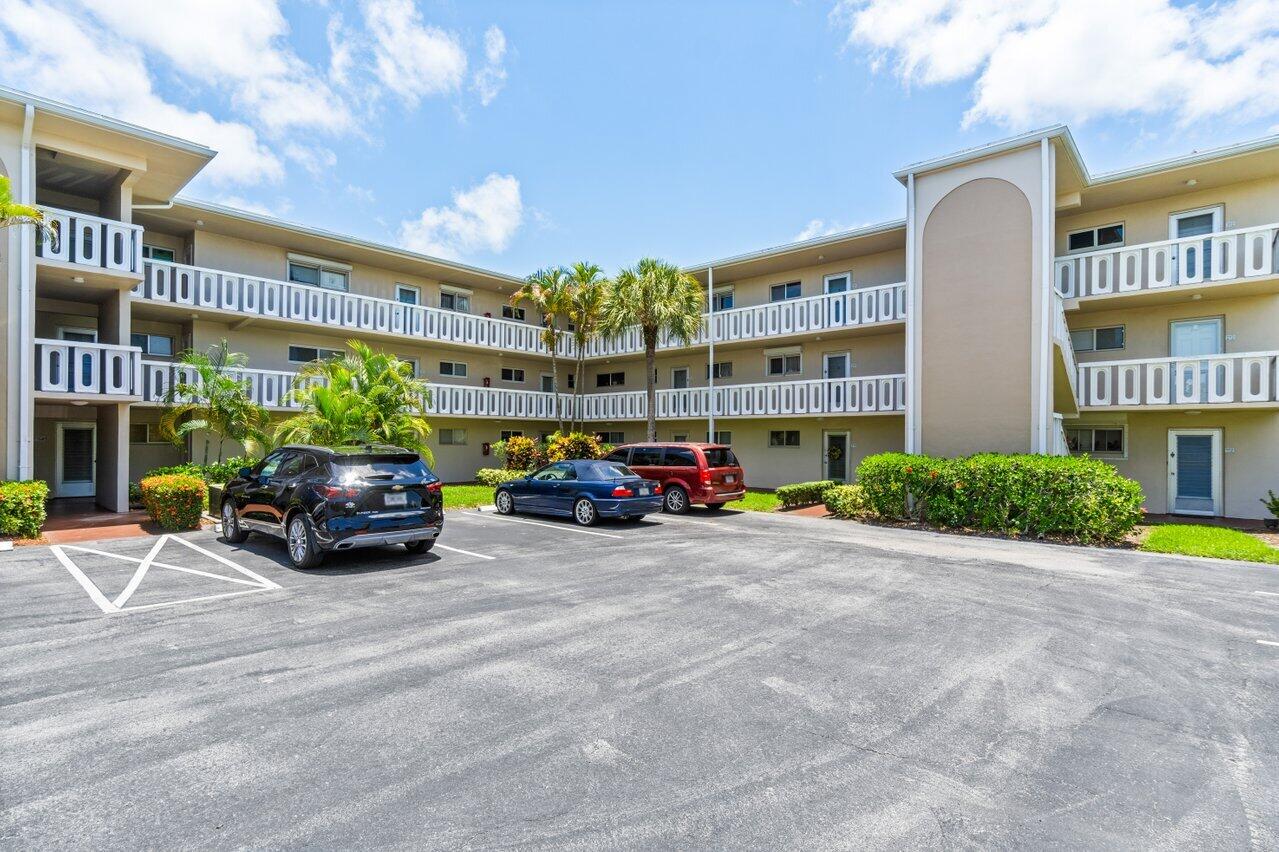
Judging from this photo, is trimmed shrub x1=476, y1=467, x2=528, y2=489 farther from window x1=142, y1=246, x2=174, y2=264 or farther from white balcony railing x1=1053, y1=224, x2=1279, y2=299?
white balcony railing x1=1053, y1=224, x2=1279, y2=299

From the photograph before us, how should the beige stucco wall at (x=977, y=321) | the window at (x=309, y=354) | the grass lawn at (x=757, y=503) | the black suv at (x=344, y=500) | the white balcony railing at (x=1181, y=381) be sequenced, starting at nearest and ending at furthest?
1. the black suv at (x=344, y=500)
2. the white balcony railing at (x=1181, y=381)
3. the beige stucco wall at (x=977, y=321)
4. the grass lawn at (x=757, y=503)
5. the window at (x=309, y=354)

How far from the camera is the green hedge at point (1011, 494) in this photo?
A: 12656 millimetres

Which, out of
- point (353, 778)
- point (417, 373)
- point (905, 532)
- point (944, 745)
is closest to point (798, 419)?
point (905, 532)

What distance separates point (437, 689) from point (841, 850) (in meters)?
3.23

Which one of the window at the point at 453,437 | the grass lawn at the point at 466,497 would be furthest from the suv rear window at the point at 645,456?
the window at the point at 453,437

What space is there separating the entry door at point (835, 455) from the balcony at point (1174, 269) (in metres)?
8.10

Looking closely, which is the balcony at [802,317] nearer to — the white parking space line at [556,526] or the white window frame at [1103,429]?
the white window frame at [1103,429]

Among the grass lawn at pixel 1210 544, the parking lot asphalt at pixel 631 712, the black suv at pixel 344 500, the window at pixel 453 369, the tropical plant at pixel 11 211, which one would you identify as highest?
the tropical plant at pixel 11 211

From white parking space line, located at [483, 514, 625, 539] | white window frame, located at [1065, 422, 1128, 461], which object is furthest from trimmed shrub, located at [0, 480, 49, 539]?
white window frame, located at [1065, 422, 1128, 461]

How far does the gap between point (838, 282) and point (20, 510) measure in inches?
897

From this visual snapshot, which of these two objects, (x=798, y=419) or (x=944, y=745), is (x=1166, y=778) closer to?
(x=944, y=745)

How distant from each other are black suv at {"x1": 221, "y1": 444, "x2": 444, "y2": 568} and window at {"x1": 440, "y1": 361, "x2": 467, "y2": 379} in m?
14.7

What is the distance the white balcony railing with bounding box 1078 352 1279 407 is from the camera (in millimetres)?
14250

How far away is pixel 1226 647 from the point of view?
6191 millimetres
